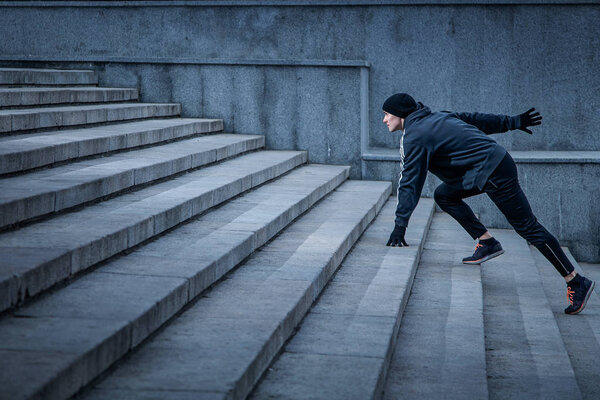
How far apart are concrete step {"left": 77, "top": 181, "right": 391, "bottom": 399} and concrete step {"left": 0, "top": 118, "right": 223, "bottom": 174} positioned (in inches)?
75.5

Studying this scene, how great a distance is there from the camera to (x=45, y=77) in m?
10.5

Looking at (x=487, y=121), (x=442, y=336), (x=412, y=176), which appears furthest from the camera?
(x=487, y=121)

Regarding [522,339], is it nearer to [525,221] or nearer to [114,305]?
[525,221]

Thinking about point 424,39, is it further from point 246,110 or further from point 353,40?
point 246,110

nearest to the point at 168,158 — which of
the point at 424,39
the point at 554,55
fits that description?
the point at 424,39

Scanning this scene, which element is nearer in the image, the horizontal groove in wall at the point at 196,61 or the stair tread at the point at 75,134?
the stair tread at the point at 75,134

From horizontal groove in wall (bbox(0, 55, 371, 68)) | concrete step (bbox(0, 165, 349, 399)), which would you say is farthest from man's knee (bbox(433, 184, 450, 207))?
horizontal groove in wall (bbox(0, 55, 371, 68))

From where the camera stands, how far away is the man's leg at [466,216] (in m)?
7.44

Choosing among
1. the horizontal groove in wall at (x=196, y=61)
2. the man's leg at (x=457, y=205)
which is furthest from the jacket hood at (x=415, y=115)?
the horizontal groove in wall at (x=196, y=61)

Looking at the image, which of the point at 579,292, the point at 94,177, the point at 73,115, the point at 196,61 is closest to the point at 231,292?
the point at 94,177

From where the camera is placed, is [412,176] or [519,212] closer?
[519,212]

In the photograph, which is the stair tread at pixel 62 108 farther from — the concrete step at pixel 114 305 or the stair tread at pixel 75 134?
the concrete step at pixel 114 305

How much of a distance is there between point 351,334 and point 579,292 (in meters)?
2.65

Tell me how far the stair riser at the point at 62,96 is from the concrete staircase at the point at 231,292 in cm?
5
